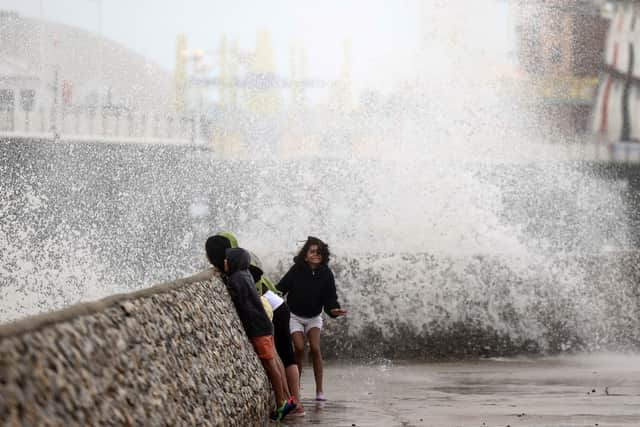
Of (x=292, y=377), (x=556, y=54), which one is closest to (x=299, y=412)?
(x=292, y=377)

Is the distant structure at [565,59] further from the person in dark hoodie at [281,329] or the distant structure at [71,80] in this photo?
the person in dark hoodie at [281,329]

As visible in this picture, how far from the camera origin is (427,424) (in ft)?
27.6

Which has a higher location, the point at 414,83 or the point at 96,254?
the point at 414,83

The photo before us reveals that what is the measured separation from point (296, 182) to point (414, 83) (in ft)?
28.8

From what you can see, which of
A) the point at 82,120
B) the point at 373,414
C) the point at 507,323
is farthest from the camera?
the point at 82,120

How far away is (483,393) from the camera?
10.6 meters

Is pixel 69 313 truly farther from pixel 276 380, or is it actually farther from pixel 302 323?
pixel 302 323

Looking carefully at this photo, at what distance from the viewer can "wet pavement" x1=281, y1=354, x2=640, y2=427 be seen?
28.3 feet

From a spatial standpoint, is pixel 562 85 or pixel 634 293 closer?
pixel 634 293

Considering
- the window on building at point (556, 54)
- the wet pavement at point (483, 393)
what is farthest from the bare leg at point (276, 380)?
the window on building at point (556, 54)

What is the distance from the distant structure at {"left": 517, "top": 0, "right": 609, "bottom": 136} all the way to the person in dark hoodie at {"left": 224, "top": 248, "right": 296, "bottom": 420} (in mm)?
58564

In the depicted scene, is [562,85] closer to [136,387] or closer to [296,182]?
[296,182]

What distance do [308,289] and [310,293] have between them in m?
0.04

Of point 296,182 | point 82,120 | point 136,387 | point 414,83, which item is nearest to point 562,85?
point 82,120
